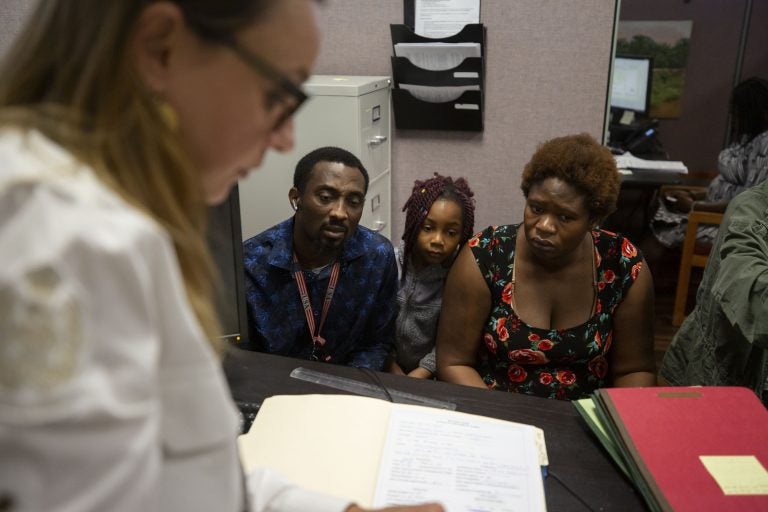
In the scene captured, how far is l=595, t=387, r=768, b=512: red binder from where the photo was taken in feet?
2.55

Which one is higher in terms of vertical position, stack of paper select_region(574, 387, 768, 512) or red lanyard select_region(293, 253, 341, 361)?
stack of paper select_region(574, 387, 768, 512)

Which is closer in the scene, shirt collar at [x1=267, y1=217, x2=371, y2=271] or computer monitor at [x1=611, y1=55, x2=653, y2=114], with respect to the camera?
shirt collar at [x1=267, y1=217, x2=371, y2=271]

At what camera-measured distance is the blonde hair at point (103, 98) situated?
0.34 m

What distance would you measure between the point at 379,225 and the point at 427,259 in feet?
2.08

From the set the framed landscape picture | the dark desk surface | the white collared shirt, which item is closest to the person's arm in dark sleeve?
the dark desk surface

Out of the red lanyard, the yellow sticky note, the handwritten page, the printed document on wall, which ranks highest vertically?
the printed document on wall

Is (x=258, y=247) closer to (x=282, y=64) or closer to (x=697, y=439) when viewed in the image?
(x=697, y=439)

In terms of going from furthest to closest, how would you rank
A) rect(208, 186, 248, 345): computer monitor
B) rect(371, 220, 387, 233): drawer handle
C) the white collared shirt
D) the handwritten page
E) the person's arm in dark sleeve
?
rect(371, 220, 387, 233): drawer handle
the person's arm in dark sleeve
rect(208, 186, 248, 345): computer monitor
the handwritten page
the white collared shirt

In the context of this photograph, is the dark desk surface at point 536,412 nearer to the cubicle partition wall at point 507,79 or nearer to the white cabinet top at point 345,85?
the white cabinet top at point 345,85

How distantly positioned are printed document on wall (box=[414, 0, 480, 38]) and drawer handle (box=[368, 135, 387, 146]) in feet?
1.28

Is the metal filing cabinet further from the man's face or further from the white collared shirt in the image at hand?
Result: the white collared shirt

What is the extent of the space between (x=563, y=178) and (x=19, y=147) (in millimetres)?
1169

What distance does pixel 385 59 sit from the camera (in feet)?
7.23

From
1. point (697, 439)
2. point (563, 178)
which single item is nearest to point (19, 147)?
point (697, 439)
